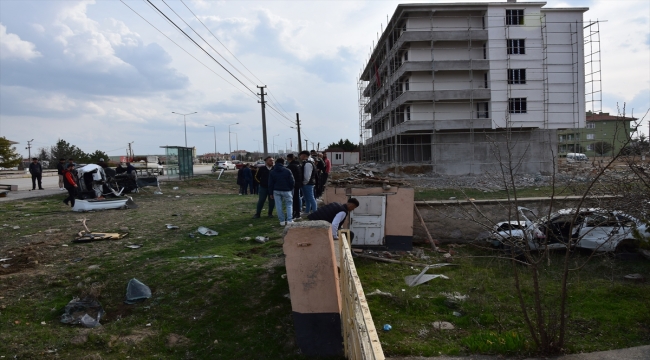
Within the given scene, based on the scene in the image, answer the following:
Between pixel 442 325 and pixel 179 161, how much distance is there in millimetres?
21967

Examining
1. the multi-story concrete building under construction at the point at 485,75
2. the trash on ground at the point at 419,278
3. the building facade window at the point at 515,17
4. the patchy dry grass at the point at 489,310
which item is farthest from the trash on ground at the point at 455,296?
the building facade window at the point at 515,17

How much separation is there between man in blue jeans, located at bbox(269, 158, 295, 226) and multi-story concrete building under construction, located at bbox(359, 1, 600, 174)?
26440 mm

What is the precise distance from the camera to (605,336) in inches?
221

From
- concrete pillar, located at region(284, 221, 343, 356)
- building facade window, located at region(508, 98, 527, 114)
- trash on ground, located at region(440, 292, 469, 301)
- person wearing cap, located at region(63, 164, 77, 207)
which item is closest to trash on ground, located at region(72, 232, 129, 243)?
person wearing cap, located at region(63, 164, 77, 207)

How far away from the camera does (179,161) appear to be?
1008 inches

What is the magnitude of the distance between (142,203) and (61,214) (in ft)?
10.8

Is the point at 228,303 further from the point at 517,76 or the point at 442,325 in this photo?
the point at 517,76

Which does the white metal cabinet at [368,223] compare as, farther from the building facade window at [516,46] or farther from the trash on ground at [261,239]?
the building facade window at [516,46]

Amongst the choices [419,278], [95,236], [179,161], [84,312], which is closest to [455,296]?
[419,278]

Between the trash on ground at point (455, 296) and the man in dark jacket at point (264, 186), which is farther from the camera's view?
the man in dark jacket at point (264, 186)

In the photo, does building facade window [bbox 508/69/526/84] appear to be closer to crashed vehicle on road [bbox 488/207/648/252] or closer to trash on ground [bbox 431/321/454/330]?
crashed vehicle on road [bbox 488/207/648/252]

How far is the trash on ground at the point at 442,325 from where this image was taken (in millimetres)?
5812

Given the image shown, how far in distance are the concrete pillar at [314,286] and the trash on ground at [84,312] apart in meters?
2.47

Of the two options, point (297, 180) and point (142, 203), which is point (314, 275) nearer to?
point (297, 180)
